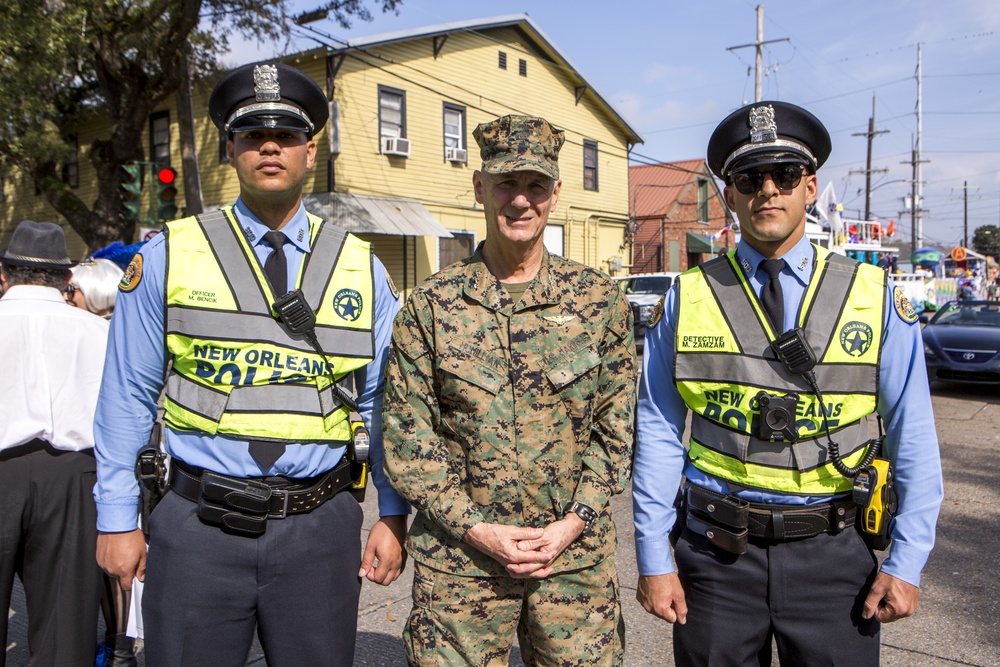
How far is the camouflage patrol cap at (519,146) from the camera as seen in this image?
2.27 metres

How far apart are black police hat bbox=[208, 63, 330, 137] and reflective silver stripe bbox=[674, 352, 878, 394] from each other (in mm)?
1470

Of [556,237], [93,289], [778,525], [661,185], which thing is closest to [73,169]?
[556,237]

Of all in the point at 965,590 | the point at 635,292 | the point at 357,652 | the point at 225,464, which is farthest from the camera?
the point at 635,292

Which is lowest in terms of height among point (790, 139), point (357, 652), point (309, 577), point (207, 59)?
point (357, 652)

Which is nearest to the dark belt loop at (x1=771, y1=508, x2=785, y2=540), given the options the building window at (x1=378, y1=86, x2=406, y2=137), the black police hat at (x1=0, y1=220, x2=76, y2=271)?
the black police hat at (x1=0, y1=220, x2=76, y2=271)

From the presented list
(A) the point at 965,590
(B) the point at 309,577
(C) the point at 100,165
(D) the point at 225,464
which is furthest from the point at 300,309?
(C) the point at 100,165

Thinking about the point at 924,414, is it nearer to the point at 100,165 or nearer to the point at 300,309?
the point at 300,309

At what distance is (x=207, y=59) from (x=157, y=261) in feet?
43.8

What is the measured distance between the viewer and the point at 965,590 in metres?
4.35

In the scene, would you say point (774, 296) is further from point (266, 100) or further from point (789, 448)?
point (266, 100)

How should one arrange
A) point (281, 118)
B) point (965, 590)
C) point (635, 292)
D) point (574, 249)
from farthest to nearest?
point (574, 249) → point (635, 292) → point (965, 590) → point (281, 118)

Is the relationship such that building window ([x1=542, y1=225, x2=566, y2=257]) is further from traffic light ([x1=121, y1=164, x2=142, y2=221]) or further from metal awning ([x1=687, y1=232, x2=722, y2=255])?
traffic light ([x1=121, y1=164, x2=142, y2=221])

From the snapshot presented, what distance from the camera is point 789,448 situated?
223 cm

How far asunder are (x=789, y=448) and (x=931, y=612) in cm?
261
